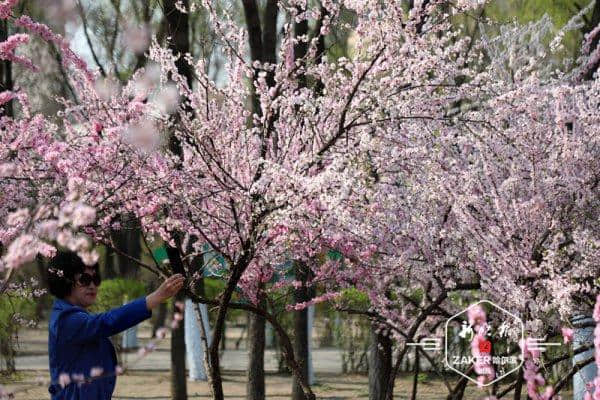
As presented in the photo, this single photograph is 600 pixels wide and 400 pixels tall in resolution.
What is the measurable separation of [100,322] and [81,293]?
0.30 meters

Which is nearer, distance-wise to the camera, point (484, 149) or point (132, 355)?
point (484, 149)

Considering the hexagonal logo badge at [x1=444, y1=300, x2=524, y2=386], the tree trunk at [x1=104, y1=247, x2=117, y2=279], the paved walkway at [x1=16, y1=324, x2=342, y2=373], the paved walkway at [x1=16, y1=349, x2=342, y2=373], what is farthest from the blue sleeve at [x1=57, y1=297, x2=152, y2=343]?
the tree trunk at [x1=104, y1=247, x2=117, y2=279]

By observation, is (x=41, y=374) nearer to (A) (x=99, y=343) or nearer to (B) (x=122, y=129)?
(B) (x=122, y=129)

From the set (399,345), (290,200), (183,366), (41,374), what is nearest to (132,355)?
(41,374)

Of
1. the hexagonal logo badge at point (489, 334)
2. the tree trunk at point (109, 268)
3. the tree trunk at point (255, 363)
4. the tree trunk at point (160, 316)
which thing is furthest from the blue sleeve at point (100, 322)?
the tree trunk at point (109, 268)

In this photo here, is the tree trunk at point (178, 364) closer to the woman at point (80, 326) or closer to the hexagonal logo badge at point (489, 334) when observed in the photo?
the hexagonal logo badge at point (489, 334)

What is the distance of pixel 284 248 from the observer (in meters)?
7.13

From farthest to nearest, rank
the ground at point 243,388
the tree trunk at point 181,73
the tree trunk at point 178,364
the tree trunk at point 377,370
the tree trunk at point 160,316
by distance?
the tree trunk at point 160,316 < the ground at point 243,388 < the tree trunk at point 178,364 < the tree trunk at point 377,370 < the tree trunk at point 181,73

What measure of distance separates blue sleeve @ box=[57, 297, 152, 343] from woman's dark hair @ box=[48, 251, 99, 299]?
6.6 inches

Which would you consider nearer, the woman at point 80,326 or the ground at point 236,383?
the woman at point 80,326

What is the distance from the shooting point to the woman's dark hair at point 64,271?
4598 mm

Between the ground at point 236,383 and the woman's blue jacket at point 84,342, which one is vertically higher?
the woman's blue jacket at point 84,342

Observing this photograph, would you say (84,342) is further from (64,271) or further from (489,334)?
(489,334)

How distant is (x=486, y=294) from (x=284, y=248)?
156cm
